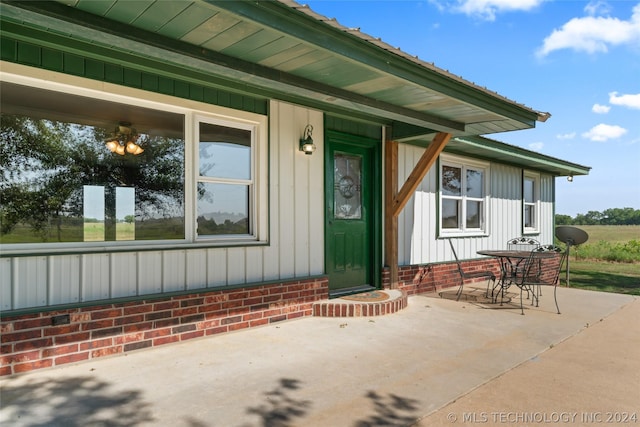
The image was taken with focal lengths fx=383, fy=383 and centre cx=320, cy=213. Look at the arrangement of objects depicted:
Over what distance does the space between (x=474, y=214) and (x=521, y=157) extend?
1.62 meters

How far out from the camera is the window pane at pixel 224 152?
4126 mm

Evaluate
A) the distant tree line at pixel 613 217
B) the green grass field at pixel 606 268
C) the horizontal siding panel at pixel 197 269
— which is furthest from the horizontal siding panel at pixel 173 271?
the distant tree line at pixel 613 217

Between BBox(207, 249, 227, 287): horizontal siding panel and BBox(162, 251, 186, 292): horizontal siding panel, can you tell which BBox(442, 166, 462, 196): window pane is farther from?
BBox(162, 251, 186, 292): horizontal siding panel

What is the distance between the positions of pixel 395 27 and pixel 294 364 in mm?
5896

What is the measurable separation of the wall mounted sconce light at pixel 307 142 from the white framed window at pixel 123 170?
1.73 ft

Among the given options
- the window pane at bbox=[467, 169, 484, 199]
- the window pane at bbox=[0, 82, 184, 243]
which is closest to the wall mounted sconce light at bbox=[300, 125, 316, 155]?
the window pane at bbox=[0, 82, 184, 243]

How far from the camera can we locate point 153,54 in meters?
2.92

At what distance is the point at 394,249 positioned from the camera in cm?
589

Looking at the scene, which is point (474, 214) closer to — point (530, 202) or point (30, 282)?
point (530, 202)

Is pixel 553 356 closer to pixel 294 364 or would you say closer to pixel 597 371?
pixel 597 371

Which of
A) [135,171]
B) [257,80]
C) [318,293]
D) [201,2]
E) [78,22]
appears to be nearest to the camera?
[201,2]

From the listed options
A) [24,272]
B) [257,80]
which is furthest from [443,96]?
[24,272]

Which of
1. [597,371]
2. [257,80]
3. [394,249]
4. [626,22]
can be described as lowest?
[597,371]

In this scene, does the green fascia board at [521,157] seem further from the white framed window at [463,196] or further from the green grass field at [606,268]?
the green grass field at [606,268]
